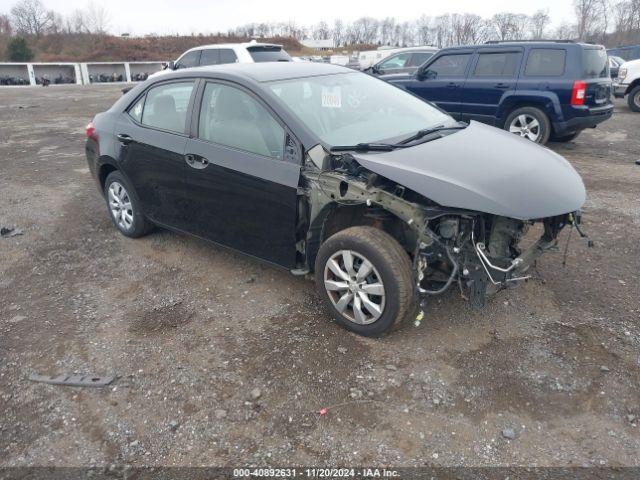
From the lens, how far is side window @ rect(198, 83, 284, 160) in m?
3.52

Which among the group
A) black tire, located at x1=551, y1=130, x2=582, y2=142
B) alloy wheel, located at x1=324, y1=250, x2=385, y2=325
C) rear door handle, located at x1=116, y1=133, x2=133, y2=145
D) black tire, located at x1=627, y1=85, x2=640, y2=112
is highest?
rear door handle, located at x1=116, y1=133, x2=133, y2=145

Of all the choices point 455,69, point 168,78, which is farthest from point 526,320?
point 455,69

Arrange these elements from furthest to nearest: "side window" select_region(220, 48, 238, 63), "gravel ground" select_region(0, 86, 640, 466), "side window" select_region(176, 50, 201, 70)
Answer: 1. "side window" select_region(176, 50, 201, 70)
2. "side window" select_region(220, 48, 238, 63)
3. "gravel ground" select_region(0, 86, 640, 466)

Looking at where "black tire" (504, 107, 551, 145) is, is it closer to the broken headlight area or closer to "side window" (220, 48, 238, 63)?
the broken headlight area

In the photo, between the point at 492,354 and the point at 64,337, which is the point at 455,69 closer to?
the point at 492,354

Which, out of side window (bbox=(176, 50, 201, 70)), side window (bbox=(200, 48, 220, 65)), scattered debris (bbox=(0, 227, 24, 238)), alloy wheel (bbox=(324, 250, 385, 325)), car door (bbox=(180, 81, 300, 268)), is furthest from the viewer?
side window (bbox=(176, 50, 201, 70))

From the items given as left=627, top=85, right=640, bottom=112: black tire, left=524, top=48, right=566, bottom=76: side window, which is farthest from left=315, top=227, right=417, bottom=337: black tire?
left=627, top=85, right=640, bottom=112: black tire

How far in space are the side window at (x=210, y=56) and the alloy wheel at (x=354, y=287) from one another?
35.1 ft

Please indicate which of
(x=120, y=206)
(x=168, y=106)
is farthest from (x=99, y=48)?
(x=168, y=106)

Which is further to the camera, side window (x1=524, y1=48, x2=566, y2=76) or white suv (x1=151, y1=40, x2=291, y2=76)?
white suv (x1=151, y1=40, x2=291, y2=76)

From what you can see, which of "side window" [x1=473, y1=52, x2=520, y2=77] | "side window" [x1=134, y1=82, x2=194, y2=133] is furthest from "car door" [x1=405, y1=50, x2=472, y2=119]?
"side window" [x1=134, y1=82, x2=194, y2=133]

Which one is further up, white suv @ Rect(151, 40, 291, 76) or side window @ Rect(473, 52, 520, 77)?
white suv @ Rect(151, 40, 291, 76)

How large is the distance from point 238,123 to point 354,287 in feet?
5.11

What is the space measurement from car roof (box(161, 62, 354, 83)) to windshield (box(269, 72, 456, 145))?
9 cm
